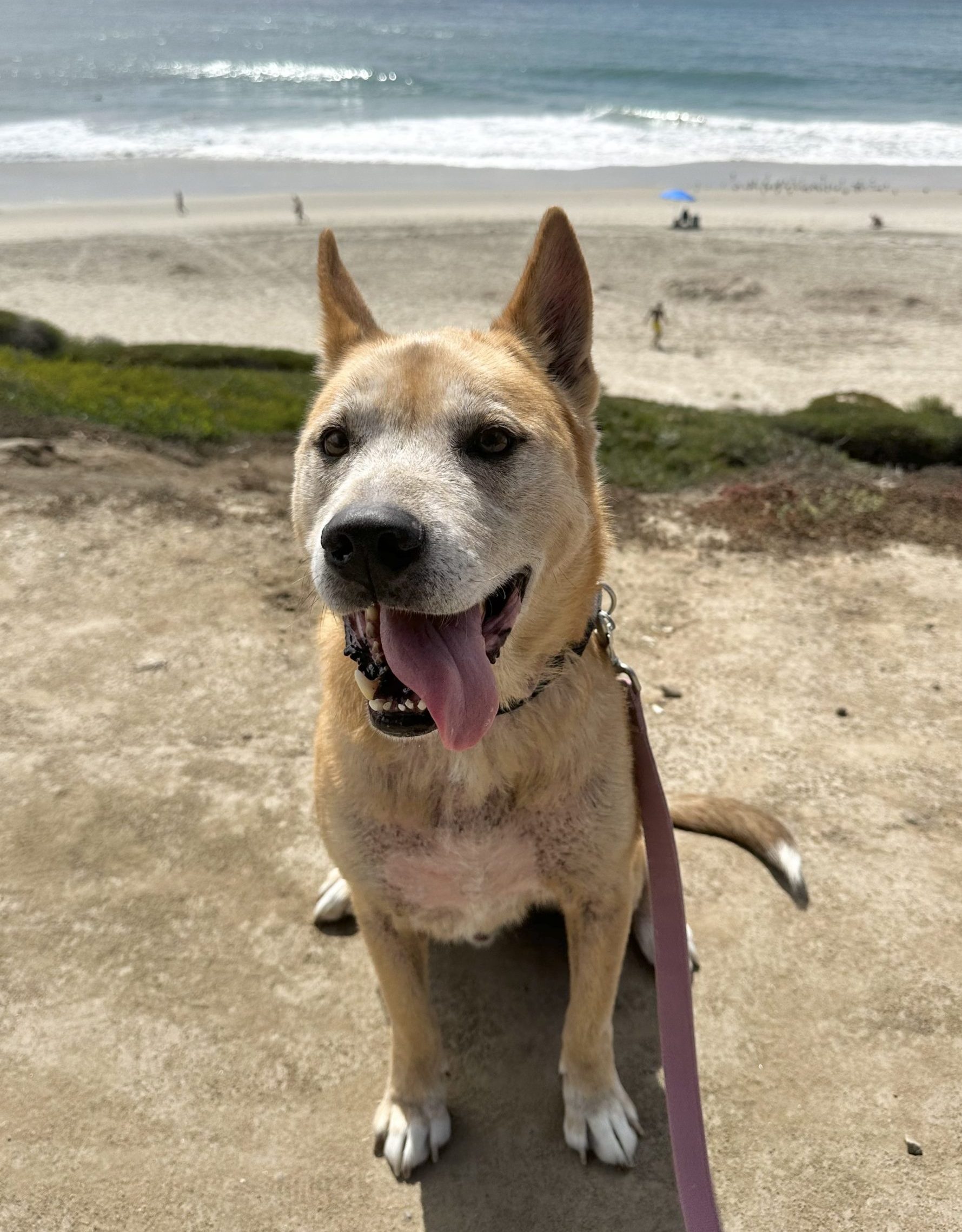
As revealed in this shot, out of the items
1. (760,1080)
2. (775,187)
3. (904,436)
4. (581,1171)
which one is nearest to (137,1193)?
(581,1171)

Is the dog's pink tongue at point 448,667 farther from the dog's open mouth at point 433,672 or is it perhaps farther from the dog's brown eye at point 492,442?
the dog's brown eye at point 492,442

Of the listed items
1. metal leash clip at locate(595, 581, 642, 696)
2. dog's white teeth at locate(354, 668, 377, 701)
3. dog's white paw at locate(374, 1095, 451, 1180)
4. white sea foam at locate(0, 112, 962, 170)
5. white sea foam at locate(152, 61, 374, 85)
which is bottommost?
dog's white paw at locate(374, 1095, 451, 1180)

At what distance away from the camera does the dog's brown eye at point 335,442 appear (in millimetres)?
2891

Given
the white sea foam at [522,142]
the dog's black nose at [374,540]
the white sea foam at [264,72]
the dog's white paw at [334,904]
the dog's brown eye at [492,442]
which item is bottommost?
the dog's white paw at [334,904]

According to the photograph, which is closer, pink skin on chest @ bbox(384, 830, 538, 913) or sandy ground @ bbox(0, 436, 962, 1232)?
pink skin on chest @ bbox(384, 830, 538, 913)

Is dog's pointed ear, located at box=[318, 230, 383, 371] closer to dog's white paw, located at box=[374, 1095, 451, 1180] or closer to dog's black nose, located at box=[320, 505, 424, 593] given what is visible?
dog's black nose, located at box=[320, 505, 424, 593]

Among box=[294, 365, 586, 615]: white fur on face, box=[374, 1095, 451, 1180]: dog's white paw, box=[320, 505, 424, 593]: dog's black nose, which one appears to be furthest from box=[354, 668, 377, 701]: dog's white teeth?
box=[374, 1095, 451, 1180]: dog's white paw

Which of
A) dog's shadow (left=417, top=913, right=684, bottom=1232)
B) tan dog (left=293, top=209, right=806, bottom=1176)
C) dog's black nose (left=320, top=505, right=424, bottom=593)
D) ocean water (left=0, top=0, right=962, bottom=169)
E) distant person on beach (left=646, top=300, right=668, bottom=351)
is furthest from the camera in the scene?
ocean water (left=0, top=0, right=962, bottom=169)

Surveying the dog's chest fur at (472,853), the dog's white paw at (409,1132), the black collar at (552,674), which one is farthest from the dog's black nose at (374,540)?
the dog's white paw at (409,1132)

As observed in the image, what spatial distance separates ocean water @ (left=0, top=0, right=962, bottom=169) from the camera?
139ft

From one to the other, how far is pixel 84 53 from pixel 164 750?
92.5m

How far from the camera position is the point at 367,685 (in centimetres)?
268

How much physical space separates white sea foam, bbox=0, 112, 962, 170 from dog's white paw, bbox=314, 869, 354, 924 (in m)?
41.0

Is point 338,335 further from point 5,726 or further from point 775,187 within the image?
point 775,187
